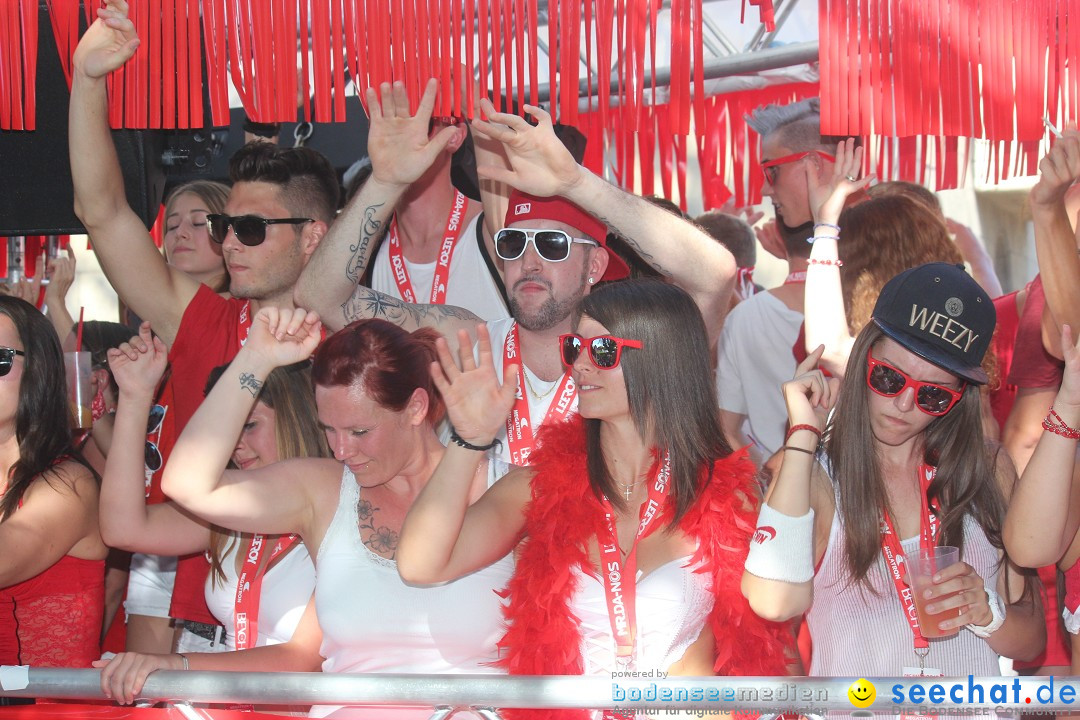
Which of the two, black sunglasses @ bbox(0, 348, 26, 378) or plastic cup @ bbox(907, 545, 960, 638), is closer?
plastic cup @ bbox(907, 545, 960, 638)

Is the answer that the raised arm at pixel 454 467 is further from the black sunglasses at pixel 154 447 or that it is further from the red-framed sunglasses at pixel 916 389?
the black sunglasses at pixel 154 447

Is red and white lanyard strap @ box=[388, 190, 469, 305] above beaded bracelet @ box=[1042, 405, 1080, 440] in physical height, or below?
above

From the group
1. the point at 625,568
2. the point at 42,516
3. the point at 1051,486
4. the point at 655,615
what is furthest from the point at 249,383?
the point at 1051,486

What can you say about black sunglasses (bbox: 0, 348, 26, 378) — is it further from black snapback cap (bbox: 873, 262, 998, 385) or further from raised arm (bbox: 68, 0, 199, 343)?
black snapback cap (bbox: 873, 262, 998, 385)

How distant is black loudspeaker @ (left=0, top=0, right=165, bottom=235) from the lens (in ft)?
10.7

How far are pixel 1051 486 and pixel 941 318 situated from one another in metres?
0.44

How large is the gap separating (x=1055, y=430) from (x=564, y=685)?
1.21 metres

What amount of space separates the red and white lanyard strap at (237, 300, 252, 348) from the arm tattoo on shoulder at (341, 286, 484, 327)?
0.49 meters

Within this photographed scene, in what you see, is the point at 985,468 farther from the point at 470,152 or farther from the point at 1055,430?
the point at 470,152

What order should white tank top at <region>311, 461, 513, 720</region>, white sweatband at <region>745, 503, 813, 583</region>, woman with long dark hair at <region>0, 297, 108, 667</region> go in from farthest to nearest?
woman with long dark hair at <region>0, 297, 108, 667</region>
white tank top at <region>311, 461, 513, 720</region>
white sweatband at <region>745, 503, 813, 583</region>

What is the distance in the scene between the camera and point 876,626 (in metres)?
2.60

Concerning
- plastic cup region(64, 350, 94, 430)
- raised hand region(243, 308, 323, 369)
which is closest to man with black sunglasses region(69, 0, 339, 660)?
plastic cup region(64, 350, 94, 430)

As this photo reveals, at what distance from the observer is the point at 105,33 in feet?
9.32

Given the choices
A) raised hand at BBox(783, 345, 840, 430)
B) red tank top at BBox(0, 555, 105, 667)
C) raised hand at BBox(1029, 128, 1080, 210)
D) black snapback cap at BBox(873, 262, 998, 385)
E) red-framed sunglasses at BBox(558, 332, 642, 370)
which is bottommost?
red tank top at BBox(0, 555, 105, 667)
